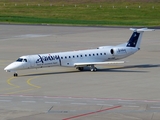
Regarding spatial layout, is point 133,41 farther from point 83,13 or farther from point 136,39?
point 83,13

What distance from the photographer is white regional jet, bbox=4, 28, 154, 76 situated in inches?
2275

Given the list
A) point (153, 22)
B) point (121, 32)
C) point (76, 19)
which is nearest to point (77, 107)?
point (121, 32)

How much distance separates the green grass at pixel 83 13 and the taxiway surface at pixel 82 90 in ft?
136

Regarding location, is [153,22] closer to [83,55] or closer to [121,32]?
[121,32]

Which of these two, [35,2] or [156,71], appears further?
[35,2]

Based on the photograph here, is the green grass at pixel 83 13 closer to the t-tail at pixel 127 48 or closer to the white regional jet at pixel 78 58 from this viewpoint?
the t-tail at pixel 127 48

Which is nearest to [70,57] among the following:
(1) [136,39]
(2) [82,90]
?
(1) [136,39]

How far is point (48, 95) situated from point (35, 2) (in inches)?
5028

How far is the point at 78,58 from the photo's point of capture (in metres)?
60.4

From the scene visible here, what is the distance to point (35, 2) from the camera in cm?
17300

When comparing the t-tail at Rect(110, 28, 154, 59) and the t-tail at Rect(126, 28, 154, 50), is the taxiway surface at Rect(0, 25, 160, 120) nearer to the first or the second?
the t-tail at Rect(110, 28, 154, 59)

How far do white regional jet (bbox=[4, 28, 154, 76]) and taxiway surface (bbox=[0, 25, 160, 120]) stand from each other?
987 millimetres

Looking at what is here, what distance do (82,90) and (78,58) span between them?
1130 cm

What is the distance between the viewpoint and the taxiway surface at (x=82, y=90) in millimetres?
40406
